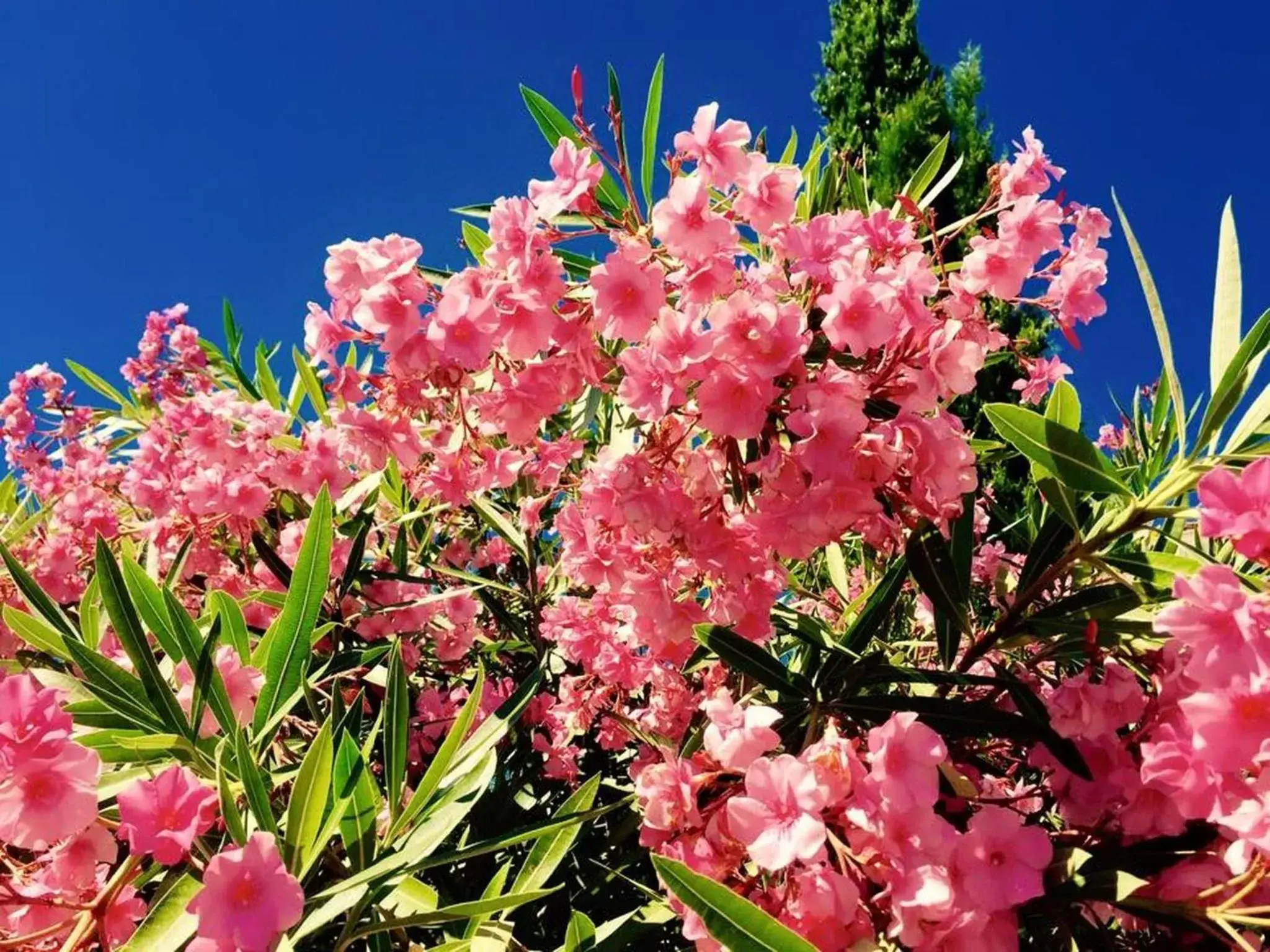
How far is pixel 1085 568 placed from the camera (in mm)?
1607

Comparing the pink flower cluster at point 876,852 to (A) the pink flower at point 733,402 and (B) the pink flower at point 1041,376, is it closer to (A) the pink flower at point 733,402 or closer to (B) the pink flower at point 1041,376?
(A) the pink flower at point 733,402

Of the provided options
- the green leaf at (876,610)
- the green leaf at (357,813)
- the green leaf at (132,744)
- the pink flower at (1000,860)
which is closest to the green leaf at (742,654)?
the green leaf at (876,610)

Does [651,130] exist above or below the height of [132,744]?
above

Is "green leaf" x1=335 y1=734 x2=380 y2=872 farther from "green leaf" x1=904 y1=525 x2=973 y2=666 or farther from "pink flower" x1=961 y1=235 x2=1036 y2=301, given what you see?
"pink flower" x1=961 y1=235 x2=1036 y2=301

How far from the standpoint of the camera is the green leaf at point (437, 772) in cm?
122

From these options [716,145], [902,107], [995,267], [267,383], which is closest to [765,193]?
[716,145]

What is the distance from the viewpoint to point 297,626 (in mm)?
1295

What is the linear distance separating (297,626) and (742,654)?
60cm

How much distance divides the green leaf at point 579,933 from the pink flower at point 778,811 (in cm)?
28

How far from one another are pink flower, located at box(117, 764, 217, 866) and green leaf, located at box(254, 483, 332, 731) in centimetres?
24

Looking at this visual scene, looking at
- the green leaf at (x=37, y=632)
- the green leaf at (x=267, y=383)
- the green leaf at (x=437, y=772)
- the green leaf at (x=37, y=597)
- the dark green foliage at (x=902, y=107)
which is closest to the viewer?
the green leaf at (x=437, y=772)

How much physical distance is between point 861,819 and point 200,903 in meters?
0.65

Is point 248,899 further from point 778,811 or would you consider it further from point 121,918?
point 778,811

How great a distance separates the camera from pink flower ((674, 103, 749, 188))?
4.18 feet
